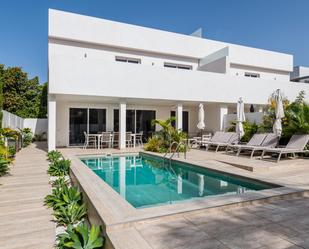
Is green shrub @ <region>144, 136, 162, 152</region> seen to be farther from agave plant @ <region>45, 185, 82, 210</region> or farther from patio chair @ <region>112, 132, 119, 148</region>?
agave plant @ <region>45, 185, 82, 210</region>

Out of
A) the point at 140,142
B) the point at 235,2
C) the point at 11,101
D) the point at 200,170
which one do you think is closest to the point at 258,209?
the point at 200,170

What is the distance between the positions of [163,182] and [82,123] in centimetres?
1012

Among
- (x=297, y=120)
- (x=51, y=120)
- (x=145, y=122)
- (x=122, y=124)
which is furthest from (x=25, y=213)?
(x=145, y=122)

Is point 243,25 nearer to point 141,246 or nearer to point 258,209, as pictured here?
point 258,209

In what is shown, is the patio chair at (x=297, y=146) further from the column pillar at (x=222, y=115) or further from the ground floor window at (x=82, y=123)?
the ground floor window at (x=82, y=123)

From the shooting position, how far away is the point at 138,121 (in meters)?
17.8

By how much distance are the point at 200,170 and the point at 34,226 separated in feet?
18.7

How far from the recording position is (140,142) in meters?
17.7

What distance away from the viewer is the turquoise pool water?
6227 millimetres

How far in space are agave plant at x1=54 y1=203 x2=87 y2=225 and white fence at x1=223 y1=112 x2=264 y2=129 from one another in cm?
1405

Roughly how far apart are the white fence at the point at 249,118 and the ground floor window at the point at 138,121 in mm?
5484

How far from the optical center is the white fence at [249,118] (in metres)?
15.9

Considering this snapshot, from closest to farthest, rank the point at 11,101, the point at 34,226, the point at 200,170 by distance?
the point at 34,226, the point at 200,170, the point at 11,101

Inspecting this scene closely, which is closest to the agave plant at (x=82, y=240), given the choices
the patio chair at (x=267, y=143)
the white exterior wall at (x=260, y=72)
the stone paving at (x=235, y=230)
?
the stone paving at (x=235, y=230)
